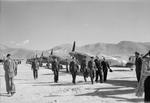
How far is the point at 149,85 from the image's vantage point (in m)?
7.94

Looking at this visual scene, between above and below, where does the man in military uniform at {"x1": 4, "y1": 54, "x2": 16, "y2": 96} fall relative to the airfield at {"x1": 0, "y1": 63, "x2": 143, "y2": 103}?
above

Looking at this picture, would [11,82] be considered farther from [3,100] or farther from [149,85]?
[149,85]

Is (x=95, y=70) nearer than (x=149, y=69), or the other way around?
(x=149, y=69)

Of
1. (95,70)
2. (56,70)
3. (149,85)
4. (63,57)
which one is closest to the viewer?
(149,85)

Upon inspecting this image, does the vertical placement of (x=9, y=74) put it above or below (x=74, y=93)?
above

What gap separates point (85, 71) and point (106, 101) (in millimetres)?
8959

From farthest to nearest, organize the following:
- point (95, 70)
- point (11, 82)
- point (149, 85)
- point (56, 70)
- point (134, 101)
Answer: point (56, 70)
point (95, 70)
point (11, 82)
point (134, 101)
point (149, 85)

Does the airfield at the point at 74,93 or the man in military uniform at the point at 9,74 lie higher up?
the man in military uniform at the point at 9,74

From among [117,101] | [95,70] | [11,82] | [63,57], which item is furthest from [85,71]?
[63,57]

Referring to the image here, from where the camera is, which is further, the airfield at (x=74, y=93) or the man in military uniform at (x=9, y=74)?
the man in military uniform at (x=9, y=74)

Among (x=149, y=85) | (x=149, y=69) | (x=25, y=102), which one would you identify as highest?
(x=149, y=69)

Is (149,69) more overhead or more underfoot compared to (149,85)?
more overhead

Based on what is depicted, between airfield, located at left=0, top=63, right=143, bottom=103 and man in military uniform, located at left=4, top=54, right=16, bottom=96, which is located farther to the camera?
man in military uniform, located at left=4, top=54, right=16, bottom=96

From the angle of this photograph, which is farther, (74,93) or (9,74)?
(74,93)
